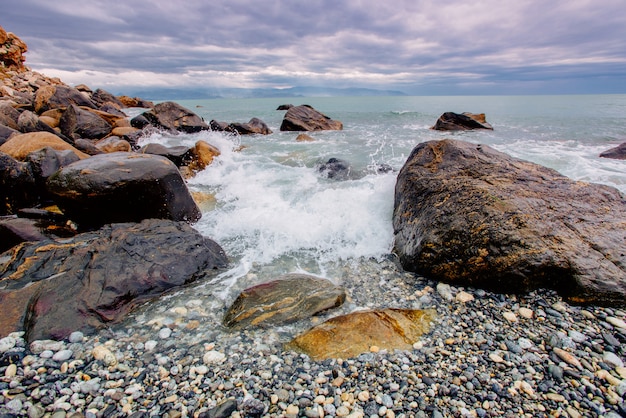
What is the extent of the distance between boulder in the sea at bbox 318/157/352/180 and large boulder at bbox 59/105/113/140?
1213 cm

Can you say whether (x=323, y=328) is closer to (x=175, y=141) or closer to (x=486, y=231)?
(x=486, y=231)

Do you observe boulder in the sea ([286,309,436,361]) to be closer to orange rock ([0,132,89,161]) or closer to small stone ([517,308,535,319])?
small stone ([517,308,535,319])

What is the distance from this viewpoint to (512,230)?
445 cm

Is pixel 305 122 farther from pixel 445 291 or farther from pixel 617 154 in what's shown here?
pixel 445 291

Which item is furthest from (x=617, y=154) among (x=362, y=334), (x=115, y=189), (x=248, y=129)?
(x=248, y=129)

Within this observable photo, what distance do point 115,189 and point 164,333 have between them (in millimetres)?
3114

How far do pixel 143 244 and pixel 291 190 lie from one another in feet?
17.5

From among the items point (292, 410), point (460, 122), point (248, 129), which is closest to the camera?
point (292, 410)

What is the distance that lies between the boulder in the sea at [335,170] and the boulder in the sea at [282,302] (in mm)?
6988

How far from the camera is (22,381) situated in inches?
114

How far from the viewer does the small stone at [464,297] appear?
422cm

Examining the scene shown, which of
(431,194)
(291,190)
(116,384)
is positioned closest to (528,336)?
(431,194)

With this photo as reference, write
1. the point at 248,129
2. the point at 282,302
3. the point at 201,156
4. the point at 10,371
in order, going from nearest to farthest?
the point at 10,371 < the point at 282,302 < the point at 201,156 < the point at 248,129

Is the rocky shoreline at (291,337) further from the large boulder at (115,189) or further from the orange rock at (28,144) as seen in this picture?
the orange rock at (28,144)
